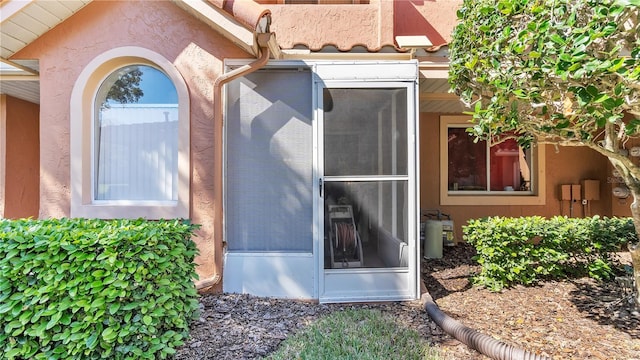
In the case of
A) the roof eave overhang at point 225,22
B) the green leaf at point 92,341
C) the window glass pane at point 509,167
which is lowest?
the green leaf at point 92,341

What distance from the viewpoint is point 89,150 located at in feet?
15.0

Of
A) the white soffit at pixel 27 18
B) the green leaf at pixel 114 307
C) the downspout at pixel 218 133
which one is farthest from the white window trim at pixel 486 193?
the white soffit at pixel 27 18

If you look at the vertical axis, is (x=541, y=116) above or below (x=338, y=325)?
above

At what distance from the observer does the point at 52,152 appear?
448 cm

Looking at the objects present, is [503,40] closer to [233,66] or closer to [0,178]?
[233,66]

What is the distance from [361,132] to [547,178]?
543cm

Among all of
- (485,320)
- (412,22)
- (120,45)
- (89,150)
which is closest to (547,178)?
(412,22)

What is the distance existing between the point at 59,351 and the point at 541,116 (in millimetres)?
4925

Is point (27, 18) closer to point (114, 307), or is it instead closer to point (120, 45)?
point (120, 45)

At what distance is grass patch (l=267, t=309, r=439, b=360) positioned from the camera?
3145mm

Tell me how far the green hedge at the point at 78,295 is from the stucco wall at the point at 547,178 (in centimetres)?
609

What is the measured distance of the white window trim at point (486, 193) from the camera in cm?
755

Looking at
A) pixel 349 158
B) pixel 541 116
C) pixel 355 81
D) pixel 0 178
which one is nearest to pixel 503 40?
pixel 541 116

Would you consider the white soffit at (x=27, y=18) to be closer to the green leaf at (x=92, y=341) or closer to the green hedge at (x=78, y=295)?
the green hedge at (x=78, y=295)
